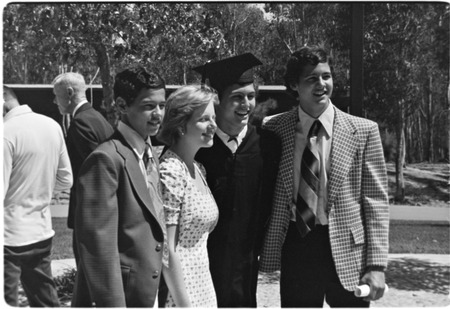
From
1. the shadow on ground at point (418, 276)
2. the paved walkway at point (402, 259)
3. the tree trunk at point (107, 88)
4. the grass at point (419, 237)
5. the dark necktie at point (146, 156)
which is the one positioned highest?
the tree trunk at point (107, 88)

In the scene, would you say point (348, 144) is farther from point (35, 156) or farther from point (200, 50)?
point (35, 156)

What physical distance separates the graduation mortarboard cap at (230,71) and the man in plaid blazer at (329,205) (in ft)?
0.72

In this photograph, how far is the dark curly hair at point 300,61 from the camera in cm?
305

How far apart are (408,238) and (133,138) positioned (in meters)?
2.05

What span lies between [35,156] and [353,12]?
2018 millimetres

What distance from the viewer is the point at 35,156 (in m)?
3.35

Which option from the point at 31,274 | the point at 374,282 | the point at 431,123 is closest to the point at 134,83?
the point at 31,274

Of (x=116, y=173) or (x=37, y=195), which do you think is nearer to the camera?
(x=116, y=173)

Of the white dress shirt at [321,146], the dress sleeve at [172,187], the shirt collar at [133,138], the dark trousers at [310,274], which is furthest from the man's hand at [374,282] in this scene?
the shirt collar at [133,138]

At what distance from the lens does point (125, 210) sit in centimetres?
259

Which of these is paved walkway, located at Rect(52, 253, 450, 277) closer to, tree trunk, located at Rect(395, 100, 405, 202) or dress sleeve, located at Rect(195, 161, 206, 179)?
tree trunk, located at Rect(395, 100, 405, 202)

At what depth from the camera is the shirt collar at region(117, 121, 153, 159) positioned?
2.68 metres

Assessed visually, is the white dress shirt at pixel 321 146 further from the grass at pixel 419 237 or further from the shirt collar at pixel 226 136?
the grass at pixel 419 237

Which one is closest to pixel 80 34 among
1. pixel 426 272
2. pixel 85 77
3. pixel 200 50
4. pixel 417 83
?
pixel 85 77
